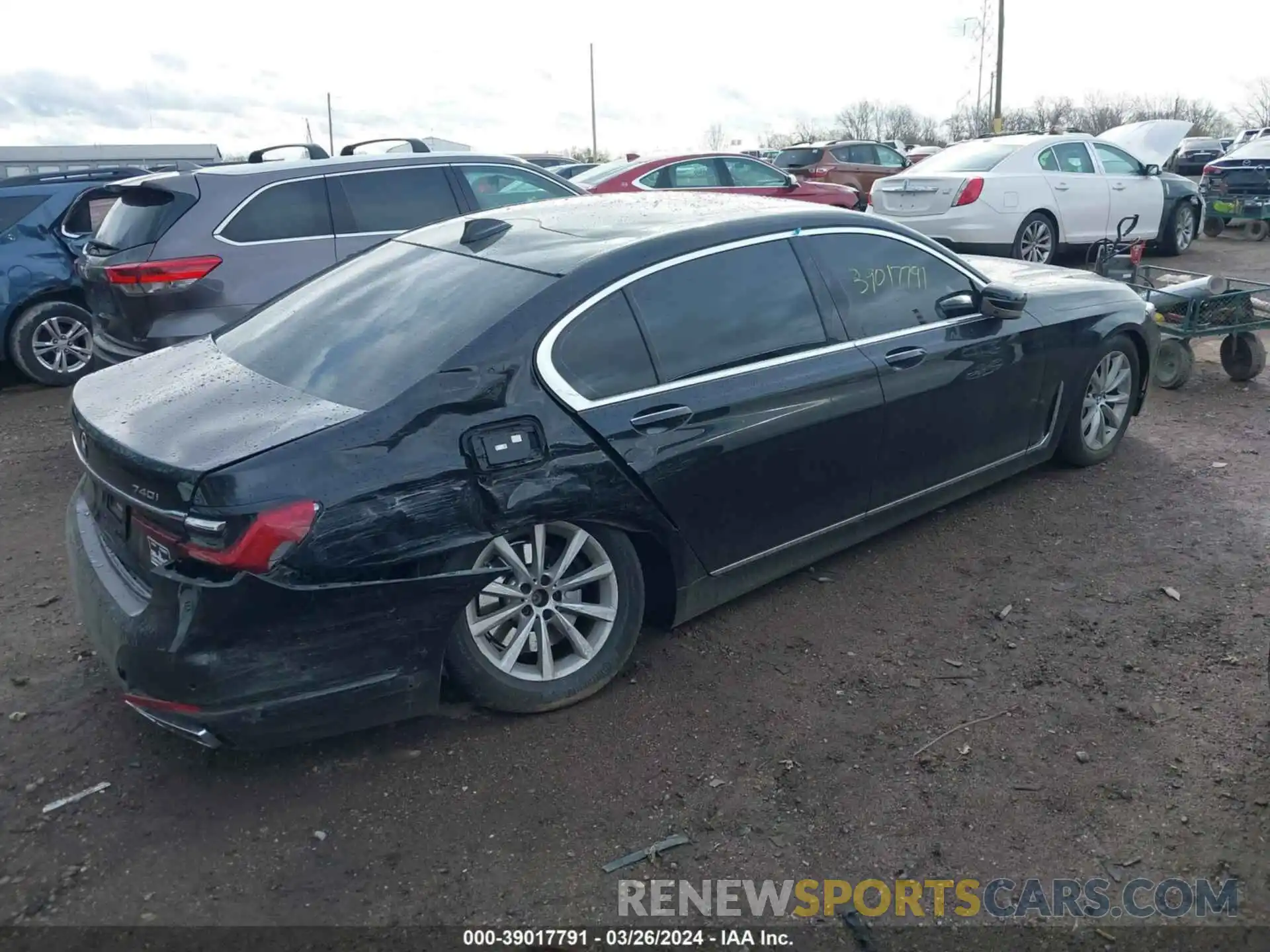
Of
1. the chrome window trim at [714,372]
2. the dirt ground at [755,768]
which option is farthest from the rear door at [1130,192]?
the dirt ground at [755,768]

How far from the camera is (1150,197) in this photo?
1308cm

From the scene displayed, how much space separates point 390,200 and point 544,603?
193 inches

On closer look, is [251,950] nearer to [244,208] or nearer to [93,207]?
[244,208]

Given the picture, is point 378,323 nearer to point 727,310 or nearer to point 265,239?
point 727,310

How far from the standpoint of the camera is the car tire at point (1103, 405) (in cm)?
558

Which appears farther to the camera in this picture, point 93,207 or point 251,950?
point 93,207

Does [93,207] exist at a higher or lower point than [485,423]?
higher

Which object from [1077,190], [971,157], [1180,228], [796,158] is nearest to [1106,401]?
[971,157]

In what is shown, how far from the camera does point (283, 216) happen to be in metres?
7.16

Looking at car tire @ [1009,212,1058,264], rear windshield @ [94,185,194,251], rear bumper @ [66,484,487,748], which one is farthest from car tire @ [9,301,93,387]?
car tire @ [1009,212,1058,264]

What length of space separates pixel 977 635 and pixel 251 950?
282 centimetres

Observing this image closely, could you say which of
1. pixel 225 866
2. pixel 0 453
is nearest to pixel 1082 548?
pixel 225 866

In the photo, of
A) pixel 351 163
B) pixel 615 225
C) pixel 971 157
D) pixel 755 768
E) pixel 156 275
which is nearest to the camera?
pixel 755 768

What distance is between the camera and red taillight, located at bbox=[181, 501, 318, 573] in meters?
2.99
